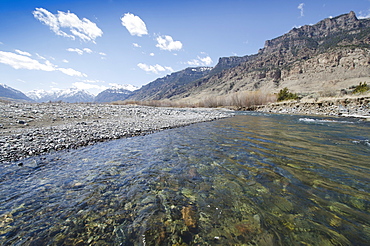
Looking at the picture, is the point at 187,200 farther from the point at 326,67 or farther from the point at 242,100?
the point at 326,67

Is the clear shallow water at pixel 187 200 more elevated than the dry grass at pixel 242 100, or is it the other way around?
the dry grass at pixel 242 100

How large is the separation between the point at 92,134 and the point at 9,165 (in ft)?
15.8

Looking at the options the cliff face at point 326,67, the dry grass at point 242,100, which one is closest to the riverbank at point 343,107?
the dry grass at point 242,100

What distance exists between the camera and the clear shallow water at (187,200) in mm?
2908

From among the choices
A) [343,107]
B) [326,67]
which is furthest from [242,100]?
[326,67]

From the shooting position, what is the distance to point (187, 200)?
13.2 ft

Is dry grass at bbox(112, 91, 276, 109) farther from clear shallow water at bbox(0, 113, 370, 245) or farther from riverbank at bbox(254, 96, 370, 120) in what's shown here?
clear shallow water at bbox(0, 113, 370, 245)

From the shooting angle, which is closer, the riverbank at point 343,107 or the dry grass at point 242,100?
the riverbank at point 343,107

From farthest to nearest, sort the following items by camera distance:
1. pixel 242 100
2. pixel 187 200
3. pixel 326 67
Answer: pixel 326 67 < pixel 242 100 < pixel 187 200

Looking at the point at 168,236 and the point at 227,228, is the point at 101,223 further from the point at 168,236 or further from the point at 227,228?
the point at 227,228

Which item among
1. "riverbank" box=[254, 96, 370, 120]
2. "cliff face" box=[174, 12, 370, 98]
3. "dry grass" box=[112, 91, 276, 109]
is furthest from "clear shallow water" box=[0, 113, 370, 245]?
"cliff face" box=[174, 12, 370, 98]

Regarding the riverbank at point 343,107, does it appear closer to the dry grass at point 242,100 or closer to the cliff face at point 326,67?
the dry grass at point 242,100

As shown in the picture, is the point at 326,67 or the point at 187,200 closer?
the point at 187,200

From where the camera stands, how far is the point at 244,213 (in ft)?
11.4
